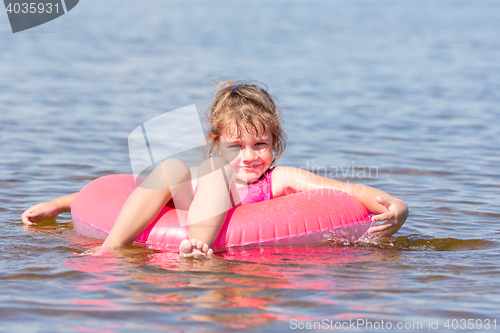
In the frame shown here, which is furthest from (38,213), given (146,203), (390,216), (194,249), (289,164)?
(289,164)

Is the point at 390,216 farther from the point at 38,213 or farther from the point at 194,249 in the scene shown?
the point at 38,213

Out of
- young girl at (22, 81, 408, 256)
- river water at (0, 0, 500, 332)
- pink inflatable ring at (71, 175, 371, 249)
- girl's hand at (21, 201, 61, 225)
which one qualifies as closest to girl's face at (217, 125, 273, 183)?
young girl at (22, 81, 408, 256)

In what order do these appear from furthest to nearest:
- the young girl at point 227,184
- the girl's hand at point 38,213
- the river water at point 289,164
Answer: the girl's hand at point 38,213 < the young girl at point 227,184 < the river water at point 289,164

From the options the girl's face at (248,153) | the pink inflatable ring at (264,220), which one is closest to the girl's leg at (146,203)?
the pink inflatable ring at (264,220)

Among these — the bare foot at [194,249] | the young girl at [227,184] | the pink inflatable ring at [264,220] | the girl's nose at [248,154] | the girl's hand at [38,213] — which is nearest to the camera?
the bare foot at [194,249]

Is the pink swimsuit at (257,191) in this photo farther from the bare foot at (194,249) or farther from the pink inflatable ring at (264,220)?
the bare foot at (194,249)

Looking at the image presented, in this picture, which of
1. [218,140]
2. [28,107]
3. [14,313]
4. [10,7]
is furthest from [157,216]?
[10,7]

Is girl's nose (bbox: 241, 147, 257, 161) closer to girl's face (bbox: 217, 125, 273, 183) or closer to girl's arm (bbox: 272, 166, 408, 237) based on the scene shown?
girl's face (bbox: 217, 125, 273, 183)

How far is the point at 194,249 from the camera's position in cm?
348

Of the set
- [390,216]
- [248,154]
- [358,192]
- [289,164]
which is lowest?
[289,164]

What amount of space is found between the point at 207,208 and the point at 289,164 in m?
3.26

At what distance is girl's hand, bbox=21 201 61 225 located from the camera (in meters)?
4.40

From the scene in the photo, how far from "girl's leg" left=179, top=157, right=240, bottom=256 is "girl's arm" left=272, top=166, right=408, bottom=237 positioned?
0.62 meters

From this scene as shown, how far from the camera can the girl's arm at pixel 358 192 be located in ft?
12.7
